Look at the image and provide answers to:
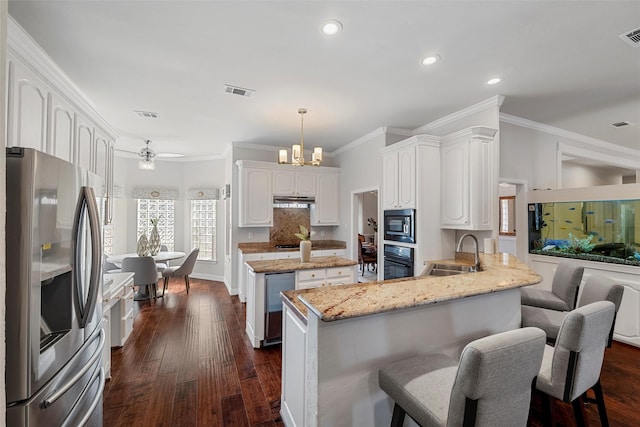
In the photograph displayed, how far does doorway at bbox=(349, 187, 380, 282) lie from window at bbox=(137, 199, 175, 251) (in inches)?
172

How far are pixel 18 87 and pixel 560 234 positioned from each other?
19.3 ft

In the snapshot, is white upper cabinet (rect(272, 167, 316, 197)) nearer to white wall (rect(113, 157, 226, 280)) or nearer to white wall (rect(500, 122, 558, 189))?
white wall (rect(113, 157, 226, 280))

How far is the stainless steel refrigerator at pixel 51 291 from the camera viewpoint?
3.47ft

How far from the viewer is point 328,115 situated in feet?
12.8

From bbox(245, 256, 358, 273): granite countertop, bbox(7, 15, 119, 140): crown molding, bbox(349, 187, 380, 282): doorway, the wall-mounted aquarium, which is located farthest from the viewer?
bbox(349, 187, 380, 282): doorway

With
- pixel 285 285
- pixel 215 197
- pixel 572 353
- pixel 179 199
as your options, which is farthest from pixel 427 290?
pixel 179 199

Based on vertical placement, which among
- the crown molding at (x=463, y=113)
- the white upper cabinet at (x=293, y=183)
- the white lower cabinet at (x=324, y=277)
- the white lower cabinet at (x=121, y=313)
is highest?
the crown molding at (x=463, y=113)

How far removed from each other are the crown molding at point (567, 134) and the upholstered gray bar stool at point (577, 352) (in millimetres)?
3247

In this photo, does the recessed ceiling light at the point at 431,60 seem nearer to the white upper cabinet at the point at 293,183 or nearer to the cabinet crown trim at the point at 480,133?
the cabinet crown trim at the point at 480,133

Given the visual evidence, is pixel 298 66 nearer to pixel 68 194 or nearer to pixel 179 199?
pixel 68 194

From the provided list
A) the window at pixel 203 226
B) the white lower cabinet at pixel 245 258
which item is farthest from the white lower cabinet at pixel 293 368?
the window at pixel 203 226

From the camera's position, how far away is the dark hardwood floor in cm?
203

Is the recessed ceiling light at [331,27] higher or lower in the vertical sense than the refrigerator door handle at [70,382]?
higher

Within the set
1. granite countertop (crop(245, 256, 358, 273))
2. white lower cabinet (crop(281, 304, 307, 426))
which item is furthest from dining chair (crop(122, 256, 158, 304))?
white lower cabinet (crop(281, 304, 307, 426))
